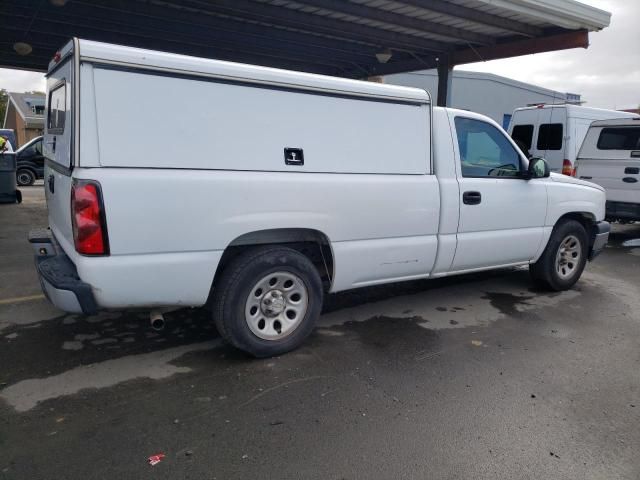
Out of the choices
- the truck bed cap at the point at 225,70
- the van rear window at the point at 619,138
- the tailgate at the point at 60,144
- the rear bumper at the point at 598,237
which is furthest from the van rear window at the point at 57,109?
the van rear window at the point at 619,138

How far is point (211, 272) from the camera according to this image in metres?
3.47

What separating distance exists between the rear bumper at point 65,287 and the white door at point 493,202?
3.20 meters

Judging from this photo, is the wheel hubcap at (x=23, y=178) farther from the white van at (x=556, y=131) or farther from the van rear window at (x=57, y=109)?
the white van at (x=556, y=131)

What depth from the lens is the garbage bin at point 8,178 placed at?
409 inches

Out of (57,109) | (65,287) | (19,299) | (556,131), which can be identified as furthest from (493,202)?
(556,131)

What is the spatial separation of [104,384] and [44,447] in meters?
0.71

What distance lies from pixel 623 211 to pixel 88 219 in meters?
8.90

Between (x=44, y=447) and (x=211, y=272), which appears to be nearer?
(x=44, y=447)

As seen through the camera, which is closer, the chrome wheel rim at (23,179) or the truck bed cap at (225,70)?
the truck bed cap at (225,70)

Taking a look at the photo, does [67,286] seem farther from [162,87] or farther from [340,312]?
[340,312]

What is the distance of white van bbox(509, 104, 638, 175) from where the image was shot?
35.4 ft

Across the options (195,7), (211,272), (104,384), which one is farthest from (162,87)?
(195,7)

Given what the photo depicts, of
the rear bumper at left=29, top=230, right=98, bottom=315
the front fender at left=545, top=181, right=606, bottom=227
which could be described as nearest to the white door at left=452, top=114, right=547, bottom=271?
the front fender at left=545, top=181, right=606, bottom=227

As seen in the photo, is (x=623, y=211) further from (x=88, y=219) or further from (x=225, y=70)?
(x=88, y=219)
